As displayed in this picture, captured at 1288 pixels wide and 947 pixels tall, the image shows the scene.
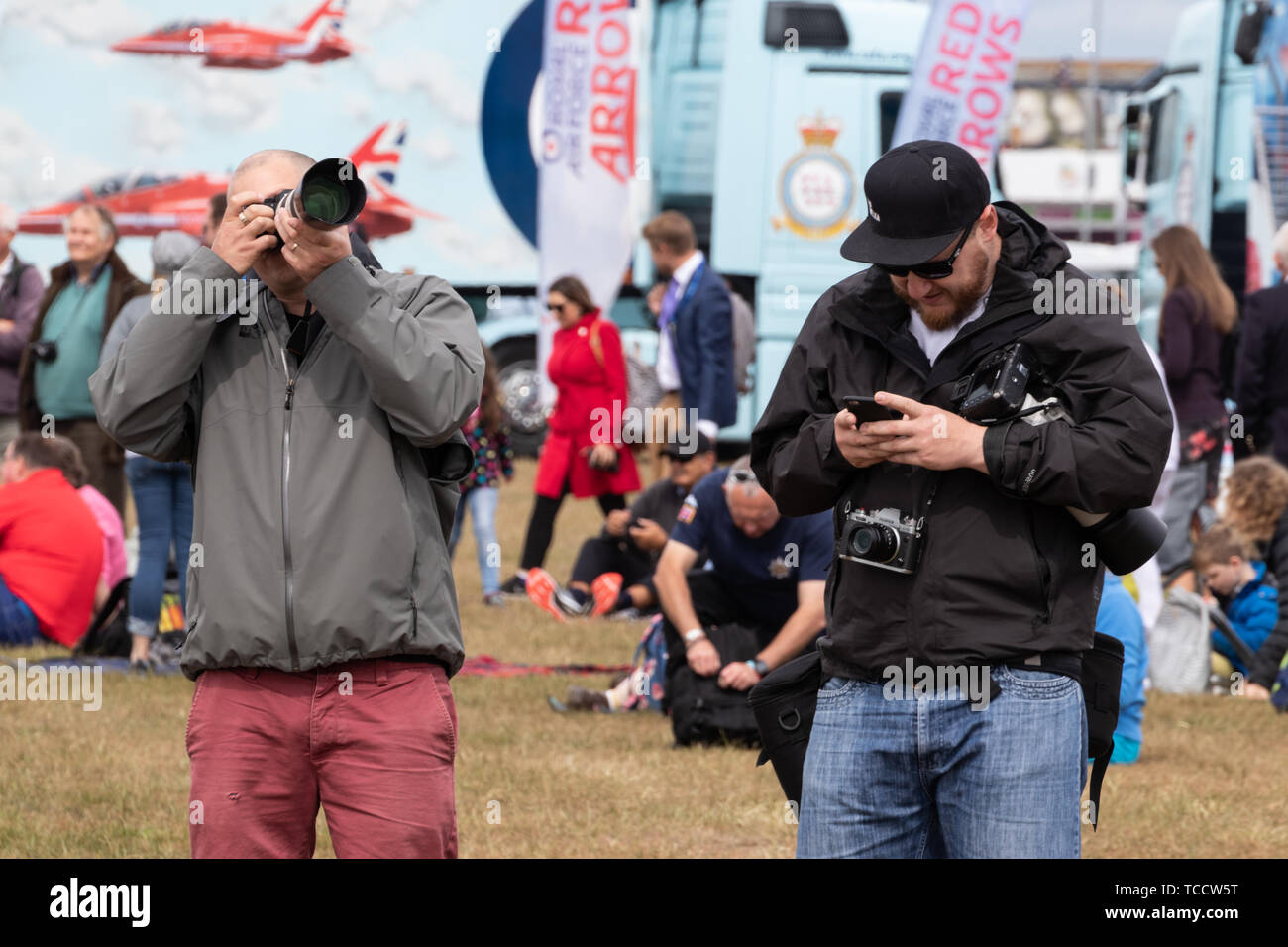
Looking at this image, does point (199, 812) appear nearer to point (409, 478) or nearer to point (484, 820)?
point (409, 478)

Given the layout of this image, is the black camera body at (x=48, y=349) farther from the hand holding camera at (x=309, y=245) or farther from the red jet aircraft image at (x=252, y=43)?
the red jet aircraft image at (x=252, y=43)

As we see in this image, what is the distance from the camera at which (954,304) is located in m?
2.95

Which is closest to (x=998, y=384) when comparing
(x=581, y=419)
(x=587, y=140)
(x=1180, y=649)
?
(x=1180, y=649)

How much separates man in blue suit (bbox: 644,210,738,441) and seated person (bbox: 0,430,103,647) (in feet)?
11.0

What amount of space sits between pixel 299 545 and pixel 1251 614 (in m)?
6.10

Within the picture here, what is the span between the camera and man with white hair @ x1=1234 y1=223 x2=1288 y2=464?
28.9 ft

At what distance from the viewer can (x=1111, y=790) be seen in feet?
20.1

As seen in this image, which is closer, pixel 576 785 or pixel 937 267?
pixel 937 267

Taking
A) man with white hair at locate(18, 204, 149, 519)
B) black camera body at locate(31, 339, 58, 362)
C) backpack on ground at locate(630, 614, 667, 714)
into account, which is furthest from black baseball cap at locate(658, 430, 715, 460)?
Result: black camera body at locate(31, 339, 58, 362)
